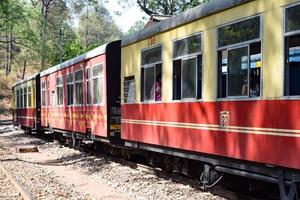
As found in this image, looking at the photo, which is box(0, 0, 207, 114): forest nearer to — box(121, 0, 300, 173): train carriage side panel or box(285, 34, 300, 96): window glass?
box(121, 0, 300, 173): train carriage side panel

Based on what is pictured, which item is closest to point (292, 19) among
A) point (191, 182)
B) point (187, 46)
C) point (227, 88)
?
point (227, 88)

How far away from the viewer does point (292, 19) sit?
6.62 m

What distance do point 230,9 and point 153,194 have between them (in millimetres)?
3796

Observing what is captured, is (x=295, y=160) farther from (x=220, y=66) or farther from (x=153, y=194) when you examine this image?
(x=153, y=194)

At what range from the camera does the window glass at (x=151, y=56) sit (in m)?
10.9

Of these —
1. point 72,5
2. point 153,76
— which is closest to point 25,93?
point 153,76

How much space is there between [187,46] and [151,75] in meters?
1.95

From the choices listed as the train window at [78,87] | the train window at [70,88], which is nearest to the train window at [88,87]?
the train window at [78,87]

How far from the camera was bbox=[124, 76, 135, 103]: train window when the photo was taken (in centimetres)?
1237

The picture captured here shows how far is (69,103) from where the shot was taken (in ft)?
62.2

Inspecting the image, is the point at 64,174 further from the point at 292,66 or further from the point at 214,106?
the point at 292,66

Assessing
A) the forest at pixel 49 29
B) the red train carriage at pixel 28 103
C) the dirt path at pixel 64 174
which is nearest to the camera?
the dirt path at pixel 64 174

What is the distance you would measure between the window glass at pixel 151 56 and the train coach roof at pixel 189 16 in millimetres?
352

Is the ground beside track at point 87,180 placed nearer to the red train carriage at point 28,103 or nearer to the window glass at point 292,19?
the window glass at point 292,19
